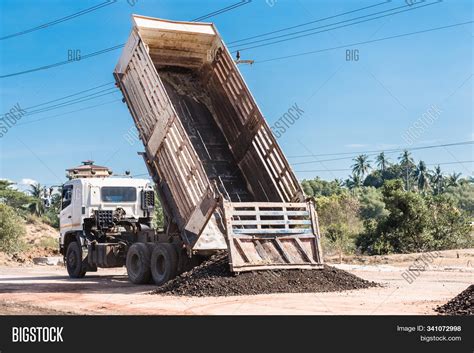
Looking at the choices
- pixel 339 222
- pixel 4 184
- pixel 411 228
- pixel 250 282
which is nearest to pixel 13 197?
pixel 4 184

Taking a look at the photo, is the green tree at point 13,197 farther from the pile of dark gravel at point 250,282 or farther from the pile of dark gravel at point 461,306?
the pile of dark gravel at point 461,306

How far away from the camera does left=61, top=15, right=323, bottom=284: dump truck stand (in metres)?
14.5

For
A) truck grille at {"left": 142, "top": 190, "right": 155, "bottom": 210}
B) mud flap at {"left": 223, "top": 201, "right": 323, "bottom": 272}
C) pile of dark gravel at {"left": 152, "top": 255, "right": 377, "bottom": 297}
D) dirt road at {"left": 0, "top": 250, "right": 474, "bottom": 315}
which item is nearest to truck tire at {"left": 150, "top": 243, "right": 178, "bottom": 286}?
dirt road at {"left": 0, "top": 250, "right": 474, "bottom": 315}

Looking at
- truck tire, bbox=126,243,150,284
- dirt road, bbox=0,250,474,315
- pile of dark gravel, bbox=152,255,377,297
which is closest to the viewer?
dirt road, bbox=0,250,474,315

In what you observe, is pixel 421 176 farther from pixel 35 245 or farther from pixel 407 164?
pixel 35 245

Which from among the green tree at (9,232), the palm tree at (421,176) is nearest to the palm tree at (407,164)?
the palm tree at (421,176)

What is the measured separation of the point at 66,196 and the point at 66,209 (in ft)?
1.17

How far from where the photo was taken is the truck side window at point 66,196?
1988cm

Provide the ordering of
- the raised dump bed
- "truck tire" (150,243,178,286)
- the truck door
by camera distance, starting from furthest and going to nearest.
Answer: the truck door, "truck tire" (150,243,178,286), the raised dump bed

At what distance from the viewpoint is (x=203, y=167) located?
16281 mm

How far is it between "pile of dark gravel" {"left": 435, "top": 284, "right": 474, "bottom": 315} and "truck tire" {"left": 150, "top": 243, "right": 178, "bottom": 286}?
252 inches

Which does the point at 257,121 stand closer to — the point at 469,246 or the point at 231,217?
the point at 231,217

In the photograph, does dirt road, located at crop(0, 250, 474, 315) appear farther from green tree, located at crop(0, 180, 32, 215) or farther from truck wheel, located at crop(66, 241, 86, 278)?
green tree, located at crop(0, 180, 32, 215)
